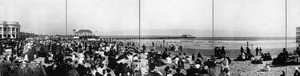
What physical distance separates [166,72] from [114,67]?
0.54m

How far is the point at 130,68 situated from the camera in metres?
2.56

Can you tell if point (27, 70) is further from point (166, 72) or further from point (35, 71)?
point (166, 72)

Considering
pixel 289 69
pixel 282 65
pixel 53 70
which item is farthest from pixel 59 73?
pixel 282 65

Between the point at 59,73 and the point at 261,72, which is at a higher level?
Result: the point at 59,73

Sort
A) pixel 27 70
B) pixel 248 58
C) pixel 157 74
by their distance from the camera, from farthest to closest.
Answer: pixel 248 58 → pixel 27 70 → pixel 157 74

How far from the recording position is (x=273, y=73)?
1009 centimetres

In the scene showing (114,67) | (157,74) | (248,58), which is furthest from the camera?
(248,58)

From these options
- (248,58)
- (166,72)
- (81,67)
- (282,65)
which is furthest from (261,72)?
(81,67)

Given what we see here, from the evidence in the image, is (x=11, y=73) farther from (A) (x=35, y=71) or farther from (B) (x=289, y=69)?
(B) (x=289, y=69)

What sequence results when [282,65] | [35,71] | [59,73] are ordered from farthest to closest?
[282,65], [35,71], [59,73]

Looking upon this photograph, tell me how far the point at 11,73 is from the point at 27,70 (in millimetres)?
294

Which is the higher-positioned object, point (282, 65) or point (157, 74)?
point (157, 74)

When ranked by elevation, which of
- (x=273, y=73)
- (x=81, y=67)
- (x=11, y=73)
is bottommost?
(x=273, y=73)

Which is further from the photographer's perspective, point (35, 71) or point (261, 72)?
point (261, 72)
